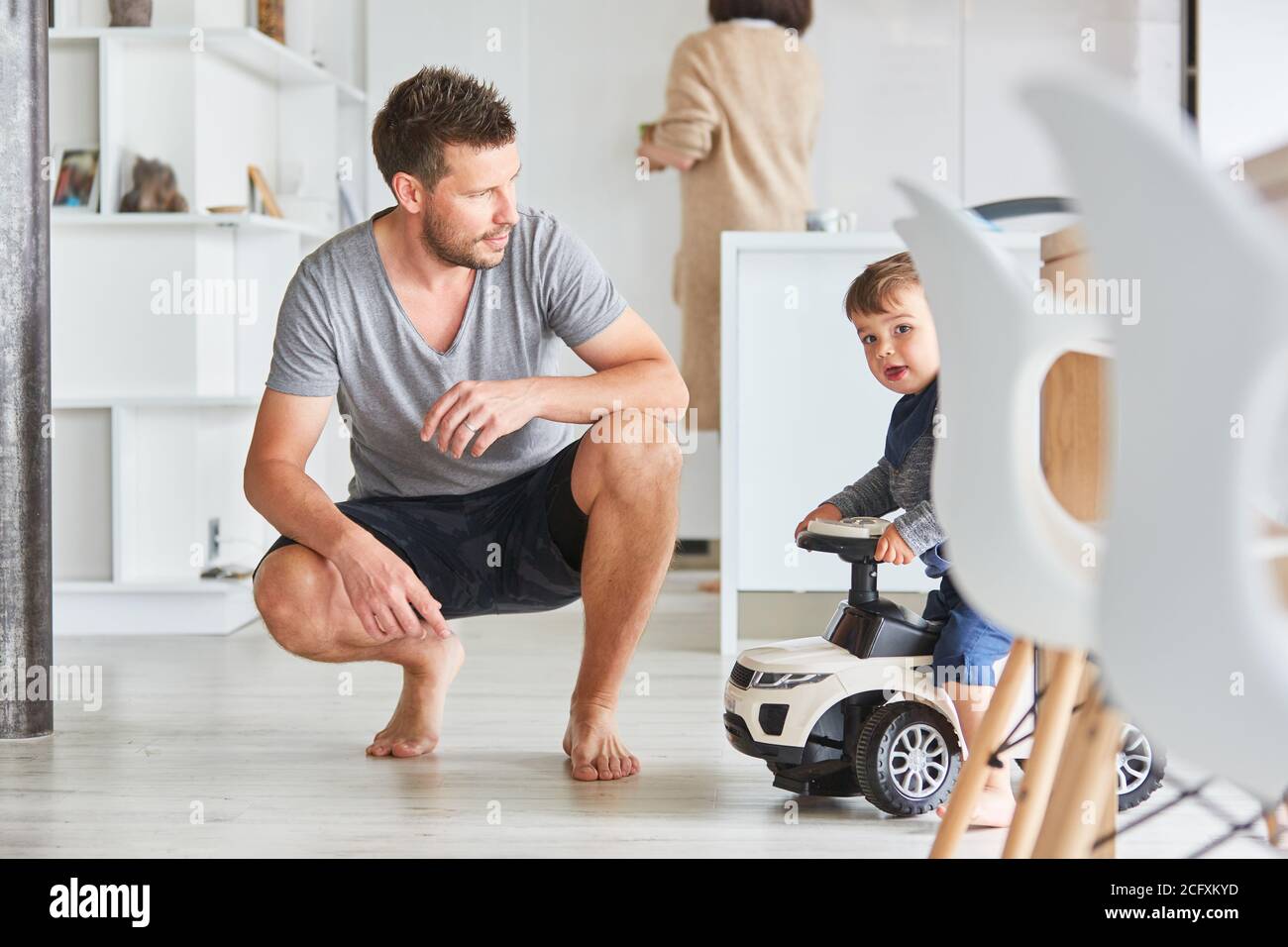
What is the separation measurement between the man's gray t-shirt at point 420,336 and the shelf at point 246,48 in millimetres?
1365

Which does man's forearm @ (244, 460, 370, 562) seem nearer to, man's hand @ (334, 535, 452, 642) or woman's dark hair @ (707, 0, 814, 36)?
man's hand @ (334, 535, 452, 642)

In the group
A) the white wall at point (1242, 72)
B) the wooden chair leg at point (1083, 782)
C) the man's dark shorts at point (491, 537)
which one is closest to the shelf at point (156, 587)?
the man's dark shorts at point (491, 537)

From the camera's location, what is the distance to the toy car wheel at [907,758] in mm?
1514

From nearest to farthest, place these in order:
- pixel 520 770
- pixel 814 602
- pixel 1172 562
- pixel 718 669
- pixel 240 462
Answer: pixel 1172 562, pixel 520 770, pixel 718 669, pixel 814 602, pixel 240 462

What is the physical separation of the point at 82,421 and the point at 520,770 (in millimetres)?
1688

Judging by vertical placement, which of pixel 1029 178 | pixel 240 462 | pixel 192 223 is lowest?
pixel 240 462

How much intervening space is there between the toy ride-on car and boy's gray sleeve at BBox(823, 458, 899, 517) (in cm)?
10

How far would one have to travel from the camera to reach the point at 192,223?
119 inches

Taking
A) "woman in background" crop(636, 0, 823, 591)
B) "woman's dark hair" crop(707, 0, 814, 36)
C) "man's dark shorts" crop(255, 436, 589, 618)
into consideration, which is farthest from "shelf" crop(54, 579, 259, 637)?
"woman's dark hair" crop(707, 0, 814, 36)

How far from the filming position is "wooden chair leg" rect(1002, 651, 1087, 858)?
100 cm

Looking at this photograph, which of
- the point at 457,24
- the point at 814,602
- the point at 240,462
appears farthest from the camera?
the point at 457,24
